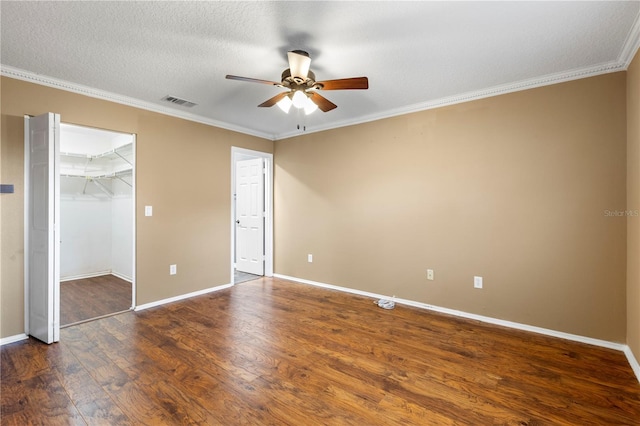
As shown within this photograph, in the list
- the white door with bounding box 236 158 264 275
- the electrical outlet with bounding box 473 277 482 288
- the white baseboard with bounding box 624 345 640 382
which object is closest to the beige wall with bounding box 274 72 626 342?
the electrical outlet with bounding box 473 277 482 288

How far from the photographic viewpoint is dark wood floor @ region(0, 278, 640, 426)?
180 cm

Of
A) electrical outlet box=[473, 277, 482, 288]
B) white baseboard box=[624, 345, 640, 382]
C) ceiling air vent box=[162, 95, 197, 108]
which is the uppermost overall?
ceiling air vent box=[162, 95, 197, 108]

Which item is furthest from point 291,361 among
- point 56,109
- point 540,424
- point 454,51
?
point 56,109

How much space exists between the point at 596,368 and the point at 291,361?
2.35 metres

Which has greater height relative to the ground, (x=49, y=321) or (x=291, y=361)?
(x=49, y=321)

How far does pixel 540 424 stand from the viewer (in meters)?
1.72

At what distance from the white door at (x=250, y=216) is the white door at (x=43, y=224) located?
2.89 m

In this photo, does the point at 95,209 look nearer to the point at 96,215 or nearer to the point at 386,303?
the point at 96,215

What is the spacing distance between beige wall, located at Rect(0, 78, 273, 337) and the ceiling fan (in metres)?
1.88

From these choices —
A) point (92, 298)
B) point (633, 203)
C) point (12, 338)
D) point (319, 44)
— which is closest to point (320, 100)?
point (319, 44)

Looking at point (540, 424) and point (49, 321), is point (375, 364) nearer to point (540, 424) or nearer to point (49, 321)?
point (540, 424)

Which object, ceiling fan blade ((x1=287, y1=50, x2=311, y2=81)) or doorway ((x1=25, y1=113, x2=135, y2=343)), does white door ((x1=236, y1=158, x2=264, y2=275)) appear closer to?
doorway ((x1=25, y1=113, x2=135, y2=343))

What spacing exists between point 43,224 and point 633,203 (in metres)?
4.99

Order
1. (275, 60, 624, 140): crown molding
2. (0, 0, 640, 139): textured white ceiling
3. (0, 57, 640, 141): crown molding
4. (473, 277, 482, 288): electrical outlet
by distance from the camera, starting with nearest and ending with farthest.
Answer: (0, 0, 640, 139): textured white ceiling
(0, 57, 640, 141): crown molding
(275, 60, 624, 140): crown molding
(473, 277, 482, 288): electrical outlet
